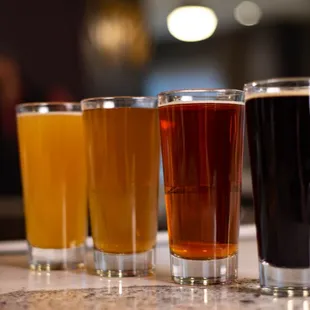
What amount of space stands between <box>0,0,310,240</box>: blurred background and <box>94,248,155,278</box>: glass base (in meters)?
1.06

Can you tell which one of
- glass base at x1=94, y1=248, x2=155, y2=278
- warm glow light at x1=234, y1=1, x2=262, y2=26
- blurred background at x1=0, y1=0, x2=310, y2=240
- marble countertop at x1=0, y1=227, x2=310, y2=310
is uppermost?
warm glow light at x1=234, y1=1, x2=262, y2=26

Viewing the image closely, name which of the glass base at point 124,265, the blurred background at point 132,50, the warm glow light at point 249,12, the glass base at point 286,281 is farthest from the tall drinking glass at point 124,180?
the warm glow light at point 249,12

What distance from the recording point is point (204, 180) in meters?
0.92

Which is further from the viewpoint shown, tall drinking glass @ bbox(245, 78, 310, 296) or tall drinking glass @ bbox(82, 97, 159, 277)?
tall drinking glass @ bbox(82, 97, 159, 277)

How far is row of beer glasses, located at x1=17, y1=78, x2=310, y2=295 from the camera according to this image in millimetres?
821

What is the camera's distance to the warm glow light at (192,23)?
98.3 inches

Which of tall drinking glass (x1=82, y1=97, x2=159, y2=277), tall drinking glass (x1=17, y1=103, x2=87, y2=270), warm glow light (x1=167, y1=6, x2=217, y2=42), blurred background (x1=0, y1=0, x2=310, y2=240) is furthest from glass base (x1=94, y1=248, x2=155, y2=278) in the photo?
warm glow light (x1=167, y1=6, x2=217, y2=42)

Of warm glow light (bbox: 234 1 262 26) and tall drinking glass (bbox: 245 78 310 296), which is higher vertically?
warm glow light (bbox: 234 1 262 26)

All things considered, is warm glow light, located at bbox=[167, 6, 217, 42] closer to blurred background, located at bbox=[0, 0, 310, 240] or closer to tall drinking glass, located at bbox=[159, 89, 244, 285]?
blurred background, located at bbox=[0, 0, 310, 240]

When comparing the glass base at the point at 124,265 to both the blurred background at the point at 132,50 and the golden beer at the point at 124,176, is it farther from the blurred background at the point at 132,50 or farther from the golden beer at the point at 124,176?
the blurred background at the point at 132,50

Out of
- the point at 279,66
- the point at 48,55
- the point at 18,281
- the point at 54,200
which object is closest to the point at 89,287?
the point at 18,281

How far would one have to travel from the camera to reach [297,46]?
267cm

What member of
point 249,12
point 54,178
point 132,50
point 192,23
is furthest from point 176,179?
point 249,12

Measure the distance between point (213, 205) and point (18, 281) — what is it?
331 mm
